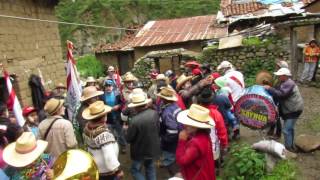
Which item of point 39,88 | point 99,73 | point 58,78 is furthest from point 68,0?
point 39,88

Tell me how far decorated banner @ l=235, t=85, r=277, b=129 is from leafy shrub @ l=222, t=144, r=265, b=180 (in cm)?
50

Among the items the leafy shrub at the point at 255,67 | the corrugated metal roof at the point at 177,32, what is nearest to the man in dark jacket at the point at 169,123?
the leafy shrub at the point at 255,67

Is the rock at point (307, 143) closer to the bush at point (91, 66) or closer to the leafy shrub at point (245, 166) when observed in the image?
the leafy shrub at point (245, 166)

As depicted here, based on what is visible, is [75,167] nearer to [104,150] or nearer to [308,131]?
[104,150]

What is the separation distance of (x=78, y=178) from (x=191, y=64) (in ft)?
16.5

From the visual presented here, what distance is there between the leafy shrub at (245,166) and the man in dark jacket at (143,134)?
4.53ft

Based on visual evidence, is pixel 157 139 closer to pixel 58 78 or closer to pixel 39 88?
pixel 39 88

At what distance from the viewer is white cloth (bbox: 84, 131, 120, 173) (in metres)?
4.40

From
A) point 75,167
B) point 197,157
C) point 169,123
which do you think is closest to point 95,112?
point 75,167

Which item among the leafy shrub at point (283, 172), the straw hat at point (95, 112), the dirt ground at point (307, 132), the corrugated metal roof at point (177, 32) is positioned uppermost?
the corrugated metal roof at point (177, 32)

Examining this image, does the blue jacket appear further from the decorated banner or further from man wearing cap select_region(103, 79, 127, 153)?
man wearing cap select_region(103, 79, 127, 153)

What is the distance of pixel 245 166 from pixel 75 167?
3.52 m

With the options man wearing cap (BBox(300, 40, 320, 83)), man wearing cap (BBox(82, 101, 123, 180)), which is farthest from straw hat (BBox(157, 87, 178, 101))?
man wearing cap (BBox(300, 40, 320, 83))

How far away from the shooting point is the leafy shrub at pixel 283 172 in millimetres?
5980
